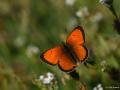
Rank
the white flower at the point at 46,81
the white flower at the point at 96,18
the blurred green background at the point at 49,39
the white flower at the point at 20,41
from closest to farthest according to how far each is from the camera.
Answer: the white flower at the point at 46,81 < the blurred green background at the point at 49,39 < the white flower at the point at 96,18 < the white flower at the point at 20,41

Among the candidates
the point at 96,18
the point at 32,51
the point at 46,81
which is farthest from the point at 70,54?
the point at 96,18

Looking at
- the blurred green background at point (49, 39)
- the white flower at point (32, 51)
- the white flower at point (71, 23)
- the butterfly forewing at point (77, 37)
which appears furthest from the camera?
the white flower at point (71, 23)

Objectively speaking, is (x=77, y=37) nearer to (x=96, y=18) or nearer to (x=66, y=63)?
(x=66, y=63)

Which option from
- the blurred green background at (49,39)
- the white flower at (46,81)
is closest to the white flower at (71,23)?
the blurred green background at (49,39)

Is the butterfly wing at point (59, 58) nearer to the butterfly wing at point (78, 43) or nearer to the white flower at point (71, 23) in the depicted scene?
the butterfly wing at point (78, 43)

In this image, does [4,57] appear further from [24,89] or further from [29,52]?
[24,89]

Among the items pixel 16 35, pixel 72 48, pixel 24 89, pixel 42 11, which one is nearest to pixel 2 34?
pixel 16 35

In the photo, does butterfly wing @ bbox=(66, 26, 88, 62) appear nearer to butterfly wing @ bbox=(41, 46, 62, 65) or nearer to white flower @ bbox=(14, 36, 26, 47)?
butterfly wing @ bbox=(41, 46, 62, 65)
